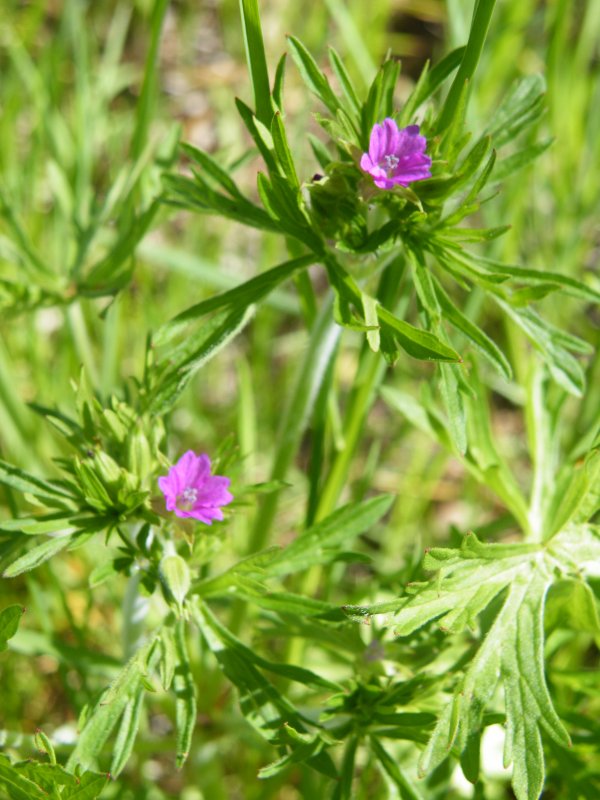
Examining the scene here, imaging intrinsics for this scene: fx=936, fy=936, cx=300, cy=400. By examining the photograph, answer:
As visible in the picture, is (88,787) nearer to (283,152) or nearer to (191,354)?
(191,354)

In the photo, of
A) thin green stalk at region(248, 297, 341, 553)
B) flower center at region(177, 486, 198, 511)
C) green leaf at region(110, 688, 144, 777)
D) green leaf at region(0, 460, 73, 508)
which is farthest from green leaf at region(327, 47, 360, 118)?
Result: green leaf at region(110, 688, 144, 777)

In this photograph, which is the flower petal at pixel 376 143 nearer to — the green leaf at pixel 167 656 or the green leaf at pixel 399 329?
the green leaf at pixel 399 329

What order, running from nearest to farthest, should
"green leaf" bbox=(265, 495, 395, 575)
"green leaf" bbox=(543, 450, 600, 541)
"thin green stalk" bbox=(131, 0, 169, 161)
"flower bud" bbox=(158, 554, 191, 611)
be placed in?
1. "flower bud" bbox=(158, 554, 191, 611)
2. "green leaf" bbox=(543, 450, 600, 541)
3. "green leaf" bbox=(265, 495, 395, 575)
4. "thin green stalk" bbox=(131, 0, 169, 161)

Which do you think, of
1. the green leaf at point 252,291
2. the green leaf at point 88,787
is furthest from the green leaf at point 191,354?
the green leaf at point 88,787

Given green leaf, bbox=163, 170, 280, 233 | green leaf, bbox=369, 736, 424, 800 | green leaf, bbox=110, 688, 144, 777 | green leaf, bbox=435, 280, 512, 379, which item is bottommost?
green leaf, bbox=369, 736, 424, 800

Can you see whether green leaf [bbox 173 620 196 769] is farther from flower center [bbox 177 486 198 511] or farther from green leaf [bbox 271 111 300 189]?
green leaf [bbox 271 111 300 189]

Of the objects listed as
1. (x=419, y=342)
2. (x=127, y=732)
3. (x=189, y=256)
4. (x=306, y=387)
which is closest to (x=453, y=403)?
(x=419, y=342)
